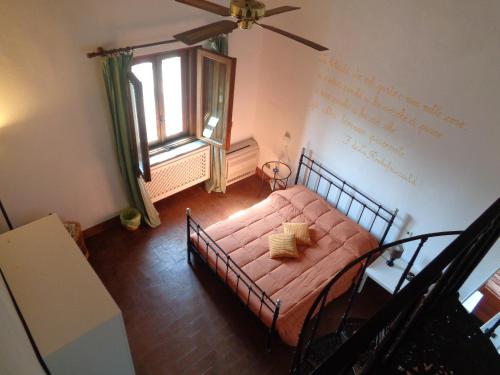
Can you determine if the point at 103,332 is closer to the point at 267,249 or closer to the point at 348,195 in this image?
the point at 267,249

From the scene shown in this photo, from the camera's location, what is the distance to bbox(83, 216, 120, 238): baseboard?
15.9 feet

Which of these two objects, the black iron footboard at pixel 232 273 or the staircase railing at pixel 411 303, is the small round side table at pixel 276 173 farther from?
the staircase railing at pixel 411 303

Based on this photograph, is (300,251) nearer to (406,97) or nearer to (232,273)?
A: (232,273)

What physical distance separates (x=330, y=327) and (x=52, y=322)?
2749mm

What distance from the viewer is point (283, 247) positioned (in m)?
4.18

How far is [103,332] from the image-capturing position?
2.60 m

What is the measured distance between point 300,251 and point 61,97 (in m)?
2.94

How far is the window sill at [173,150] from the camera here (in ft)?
16.2

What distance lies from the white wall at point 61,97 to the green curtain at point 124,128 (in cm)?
13

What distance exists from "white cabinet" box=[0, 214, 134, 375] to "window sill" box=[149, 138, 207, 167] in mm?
2003

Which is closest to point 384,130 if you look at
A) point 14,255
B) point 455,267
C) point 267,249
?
point 267,249

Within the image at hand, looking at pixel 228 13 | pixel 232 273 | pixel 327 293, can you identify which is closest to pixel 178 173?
pixel 232 273

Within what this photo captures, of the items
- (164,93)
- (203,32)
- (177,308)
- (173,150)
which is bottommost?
(177,308)

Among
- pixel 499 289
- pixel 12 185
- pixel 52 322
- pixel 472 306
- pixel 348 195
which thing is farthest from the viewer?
pixel 348 195
